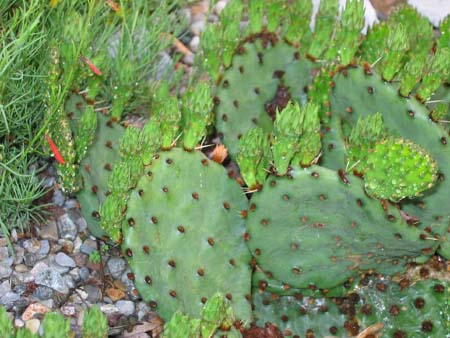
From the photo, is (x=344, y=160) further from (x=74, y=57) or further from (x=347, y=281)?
(x=74, y=57)

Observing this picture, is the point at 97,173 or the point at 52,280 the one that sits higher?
the point at 97,173

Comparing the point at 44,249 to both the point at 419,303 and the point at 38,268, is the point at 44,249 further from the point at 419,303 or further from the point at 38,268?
the point at 419,303

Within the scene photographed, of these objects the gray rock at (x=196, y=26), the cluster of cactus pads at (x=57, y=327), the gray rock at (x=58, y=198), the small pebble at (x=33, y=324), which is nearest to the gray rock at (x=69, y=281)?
the small pebble at (x=33, y=324)

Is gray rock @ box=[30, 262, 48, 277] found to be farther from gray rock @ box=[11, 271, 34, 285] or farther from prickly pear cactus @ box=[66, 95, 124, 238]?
prickly pear cactus @ box=[66, 95, 124, 238]

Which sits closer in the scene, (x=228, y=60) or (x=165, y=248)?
(x=165, y=248)

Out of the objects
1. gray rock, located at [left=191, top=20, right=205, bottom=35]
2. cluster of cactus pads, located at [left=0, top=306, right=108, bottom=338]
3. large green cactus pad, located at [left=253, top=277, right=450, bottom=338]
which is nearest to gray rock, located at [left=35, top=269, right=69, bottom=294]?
large green cactus pad, located at [left=253, top=277, right=450, bottom=338]

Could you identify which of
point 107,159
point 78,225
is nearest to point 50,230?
point 78,225

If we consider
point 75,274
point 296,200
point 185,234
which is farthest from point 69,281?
point 296,200
